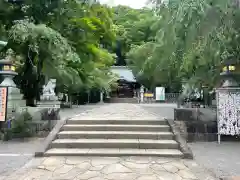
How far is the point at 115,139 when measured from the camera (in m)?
5.61

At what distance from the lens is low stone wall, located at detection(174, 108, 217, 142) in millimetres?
6234

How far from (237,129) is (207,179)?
8.93 ft

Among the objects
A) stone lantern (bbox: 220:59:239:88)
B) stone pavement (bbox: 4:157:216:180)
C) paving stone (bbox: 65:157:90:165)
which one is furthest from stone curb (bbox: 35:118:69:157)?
stone lantern (bbox: 220:59:239:88)

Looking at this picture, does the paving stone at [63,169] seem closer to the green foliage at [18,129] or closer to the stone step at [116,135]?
the stone step at [116,135]

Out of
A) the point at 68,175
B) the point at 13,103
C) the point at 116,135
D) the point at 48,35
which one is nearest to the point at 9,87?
the point at 13,103

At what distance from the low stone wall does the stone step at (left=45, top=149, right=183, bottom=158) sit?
1.28m

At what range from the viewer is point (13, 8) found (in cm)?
764

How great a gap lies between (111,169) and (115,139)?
4.92ft

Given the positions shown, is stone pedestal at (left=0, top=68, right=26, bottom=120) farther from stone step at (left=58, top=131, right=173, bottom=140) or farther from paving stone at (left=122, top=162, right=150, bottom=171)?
paving stone at (left=122, top=162, right=150, bottom=171)

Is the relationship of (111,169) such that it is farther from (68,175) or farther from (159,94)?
(159,94)

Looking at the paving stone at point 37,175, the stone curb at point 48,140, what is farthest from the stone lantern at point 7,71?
the paving stone at point 37,175

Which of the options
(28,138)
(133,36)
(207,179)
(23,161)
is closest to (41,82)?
(28,138)

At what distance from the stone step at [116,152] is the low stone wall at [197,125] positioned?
128 cm

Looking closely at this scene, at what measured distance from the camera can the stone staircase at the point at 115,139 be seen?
496cm
